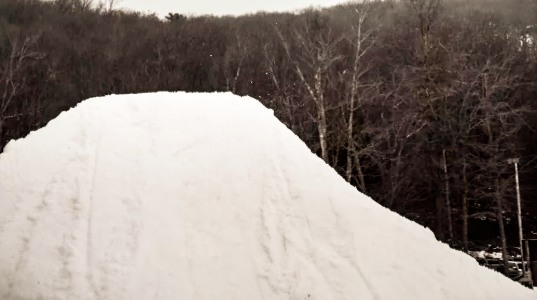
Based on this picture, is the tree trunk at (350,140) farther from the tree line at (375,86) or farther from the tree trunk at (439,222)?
the tree trunk at (439,222)

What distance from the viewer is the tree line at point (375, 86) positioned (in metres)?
22.7

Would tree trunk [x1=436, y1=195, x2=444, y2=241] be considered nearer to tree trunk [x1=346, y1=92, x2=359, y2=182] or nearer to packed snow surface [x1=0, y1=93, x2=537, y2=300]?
tree trunk [x1=346, y1=92, x2=359, y2=182]

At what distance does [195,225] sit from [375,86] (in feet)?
66.4

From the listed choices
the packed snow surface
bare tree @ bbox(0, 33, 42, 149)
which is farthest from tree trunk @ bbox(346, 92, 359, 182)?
bare tree @ bbox(0, 33, 42, 149)

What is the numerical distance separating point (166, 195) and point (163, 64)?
93.9 feet

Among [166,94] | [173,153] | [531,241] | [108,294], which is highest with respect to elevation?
[166,94]

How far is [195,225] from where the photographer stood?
6.84 metres

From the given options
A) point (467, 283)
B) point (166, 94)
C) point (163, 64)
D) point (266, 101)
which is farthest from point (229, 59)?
point (467, 283)

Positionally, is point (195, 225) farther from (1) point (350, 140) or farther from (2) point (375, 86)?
(2) point (375, 86)

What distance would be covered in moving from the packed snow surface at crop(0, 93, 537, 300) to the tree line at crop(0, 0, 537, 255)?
39.4 ft

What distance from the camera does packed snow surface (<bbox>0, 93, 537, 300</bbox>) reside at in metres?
6.03

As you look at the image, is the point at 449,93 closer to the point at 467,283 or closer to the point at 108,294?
the point at 467,283

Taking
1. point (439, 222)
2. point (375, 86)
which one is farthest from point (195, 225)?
point (375, 86)

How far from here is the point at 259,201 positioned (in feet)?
23.9
